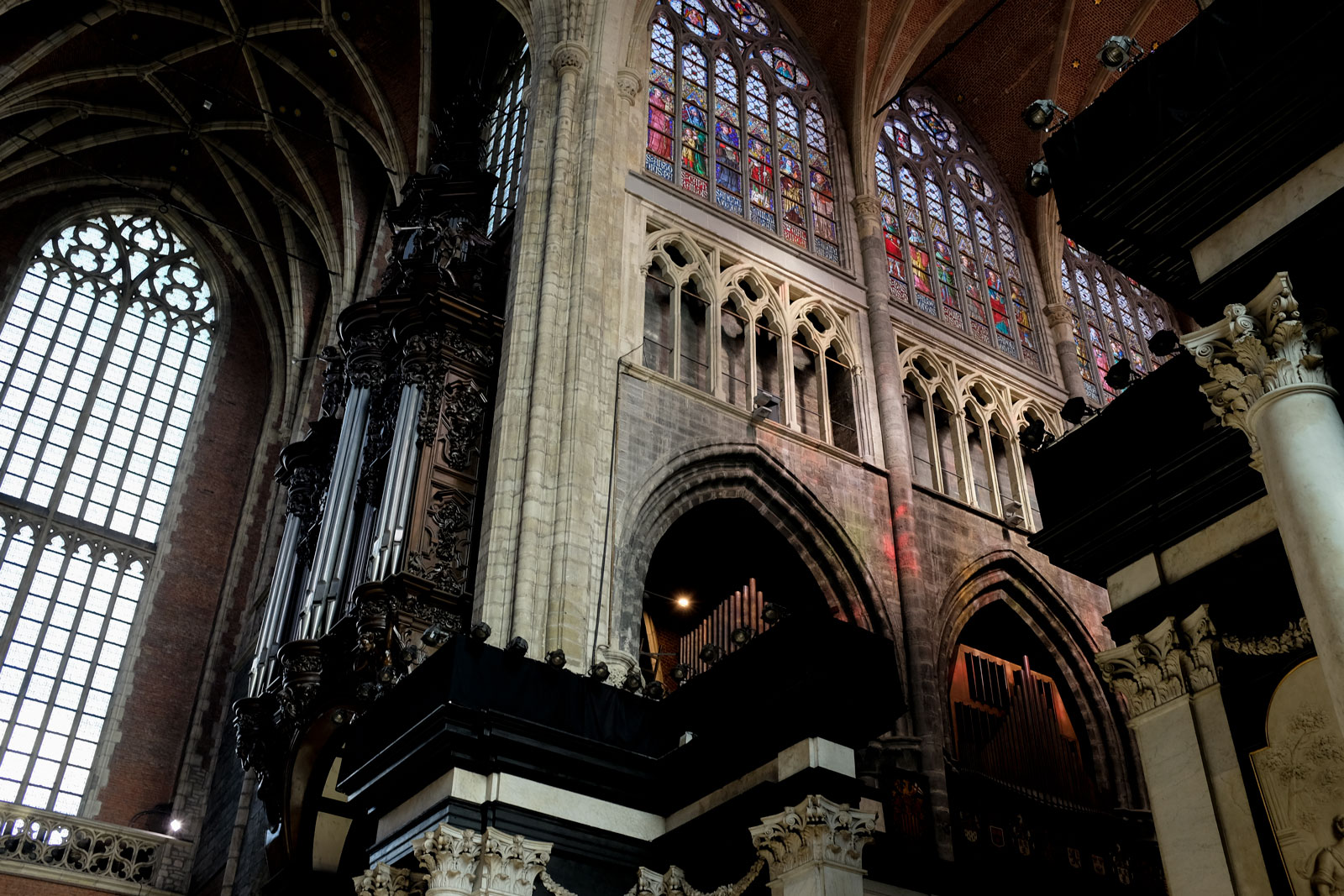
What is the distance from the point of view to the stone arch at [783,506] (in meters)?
13.5

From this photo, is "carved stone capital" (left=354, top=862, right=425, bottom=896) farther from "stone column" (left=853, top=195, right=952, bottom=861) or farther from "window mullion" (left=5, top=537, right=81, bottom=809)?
"window mullion" (left=5, top=537, right=81, bottom=809)

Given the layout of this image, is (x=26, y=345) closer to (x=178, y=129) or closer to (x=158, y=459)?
(x=158, y=459)

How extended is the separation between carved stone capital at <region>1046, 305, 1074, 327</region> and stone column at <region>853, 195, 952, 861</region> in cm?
394

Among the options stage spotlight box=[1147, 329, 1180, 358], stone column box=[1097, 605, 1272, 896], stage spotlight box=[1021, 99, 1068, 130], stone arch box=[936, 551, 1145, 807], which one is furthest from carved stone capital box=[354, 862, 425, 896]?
stone arch box=[936, 551, 1145, 807]

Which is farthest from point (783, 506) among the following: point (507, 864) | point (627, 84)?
point (507, 864)

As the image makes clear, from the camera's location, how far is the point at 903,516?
15.1 meters

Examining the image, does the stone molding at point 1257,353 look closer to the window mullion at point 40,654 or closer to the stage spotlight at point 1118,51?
the stage spotlight at point 1118,51

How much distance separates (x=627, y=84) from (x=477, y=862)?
10402 mm

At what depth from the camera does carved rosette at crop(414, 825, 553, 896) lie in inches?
333

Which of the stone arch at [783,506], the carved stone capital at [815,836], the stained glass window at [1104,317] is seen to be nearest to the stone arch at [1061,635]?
the stone arch at [783,506]

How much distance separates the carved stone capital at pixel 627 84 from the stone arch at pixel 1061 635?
7.48 metres

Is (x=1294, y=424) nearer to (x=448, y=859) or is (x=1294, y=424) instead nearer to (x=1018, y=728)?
(x=448, y=859)

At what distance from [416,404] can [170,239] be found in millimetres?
12606

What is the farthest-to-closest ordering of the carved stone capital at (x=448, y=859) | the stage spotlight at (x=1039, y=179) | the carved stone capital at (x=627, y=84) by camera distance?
1. the carved stone capital at (x=627, y=84)
2. the carved stone capital at (x=448, y=859)
3. the stage spotlight at (x=1039, y=179)
